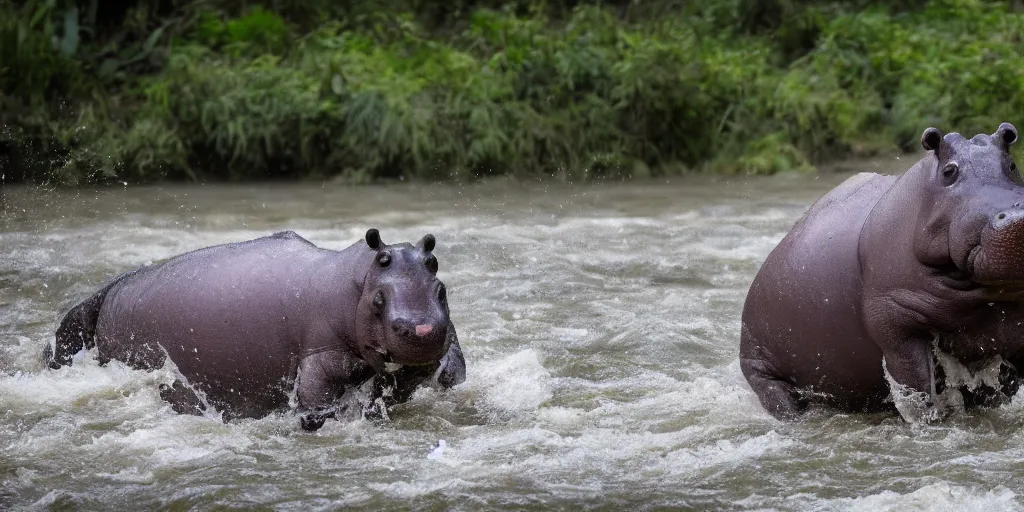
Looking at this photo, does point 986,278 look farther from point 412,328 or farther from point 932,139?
point 412,328

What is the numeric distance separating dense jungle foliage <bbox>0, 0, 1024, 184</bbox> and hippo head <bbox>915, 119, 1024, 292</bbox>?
30.4ft

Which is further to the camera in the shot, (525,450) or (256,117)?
(256,117)

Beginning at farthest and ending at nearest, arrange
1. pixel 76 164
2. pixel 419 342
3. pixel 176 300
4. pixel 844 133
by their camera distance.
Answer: pixel 844 133 < pixel 76 164 < pixel 176 300 < pixel 419 342

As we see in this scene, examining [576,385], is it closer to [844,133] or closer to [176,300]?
[176,300]

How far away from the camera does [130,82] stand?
1600 centimetres

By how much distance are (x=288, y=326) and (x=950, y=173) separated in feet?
9.00

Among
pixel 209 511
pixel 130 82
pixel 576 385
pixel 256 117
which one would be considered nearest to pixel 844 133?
pixel 256 117

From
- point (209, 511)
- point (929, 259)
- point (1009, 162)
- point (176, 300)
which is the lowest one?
point (209, 511)

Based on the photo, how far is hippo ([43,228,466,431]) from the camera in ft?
18.1

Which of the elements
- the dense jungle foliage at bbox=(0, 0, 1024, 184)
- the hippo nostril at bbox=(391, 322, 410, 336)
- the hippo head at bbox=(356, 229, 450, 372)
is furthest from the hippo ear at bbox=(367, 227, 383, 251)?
the dense jungle foliage at bbox=(0, 0, 1024, 184)

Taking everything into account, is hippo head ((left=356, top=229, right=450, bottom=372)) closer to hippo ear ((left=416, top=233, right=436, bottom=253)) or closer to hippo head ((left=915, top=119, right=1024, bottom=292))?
hippo ear ((left=416, top=233, right=436, bottom=253))

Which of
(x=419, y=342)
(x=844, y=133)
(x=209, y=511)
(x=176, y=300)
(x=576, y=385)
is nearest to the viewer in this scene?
(x=209, y=511)

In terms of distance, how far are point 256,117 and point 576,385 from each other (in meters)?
8.91

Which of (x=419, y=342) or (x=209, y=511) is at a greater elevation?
(x=419, y=342)
